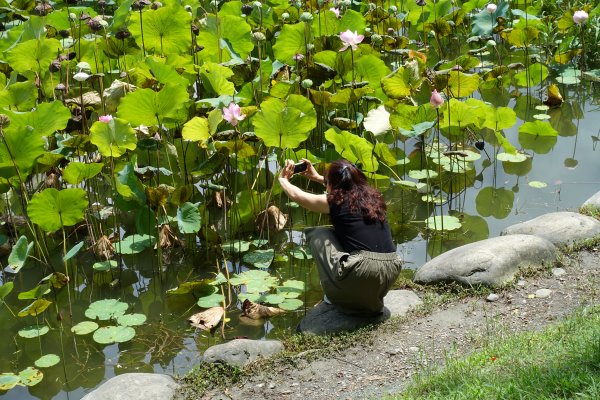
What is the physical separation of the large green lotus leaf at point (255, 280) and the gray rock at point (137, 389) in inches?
36.9

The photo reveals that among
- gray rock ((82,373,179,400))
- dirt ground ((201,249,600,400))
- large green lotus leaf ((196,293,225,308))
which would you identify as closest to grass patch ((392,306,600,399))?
dirt ground ((201,249,600,400))

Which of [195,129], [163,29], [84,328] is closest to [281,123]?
[195,129]

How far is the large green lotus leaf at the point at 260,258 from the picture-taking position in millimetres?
4969

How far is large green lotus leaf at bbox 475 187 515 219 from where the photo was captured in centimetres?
584

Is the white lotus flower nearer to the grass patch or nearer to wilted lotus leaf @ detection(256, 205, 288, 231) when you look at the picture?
wilted lotus leaf @ detection(256, 205, 288, 231)

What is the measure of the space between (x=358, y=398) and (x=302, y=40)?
3187 millimetres

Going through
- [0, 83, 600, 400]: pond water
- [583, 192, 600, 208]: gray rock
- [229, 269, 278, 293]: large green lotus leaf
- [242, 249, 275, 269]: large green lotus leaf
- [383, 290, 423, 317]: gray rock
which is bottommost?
[0, 83, 600, 400]: pond water

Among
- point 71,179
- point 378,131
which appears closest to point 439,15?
point 378,131

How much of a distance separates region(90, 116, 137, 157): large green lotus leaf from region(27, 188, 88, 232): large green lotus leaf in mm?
351

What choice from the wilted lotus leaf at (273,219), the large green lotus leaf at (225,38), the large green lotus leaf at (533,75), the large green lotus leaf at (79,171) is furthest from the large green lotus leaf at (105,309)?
the large green lotus leaf at (533,75)

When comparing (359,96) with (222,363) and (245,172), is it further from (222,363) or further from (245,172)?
(222,363)

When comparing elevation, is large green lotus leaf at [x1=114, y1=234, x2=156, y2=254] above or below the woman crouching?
below

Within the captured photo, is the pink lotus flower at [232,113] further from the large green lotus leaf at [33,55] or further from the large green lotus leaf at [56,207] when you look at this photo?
the large green lotus leaf at [33,55]

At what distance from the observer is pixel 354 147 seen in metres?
5.18
